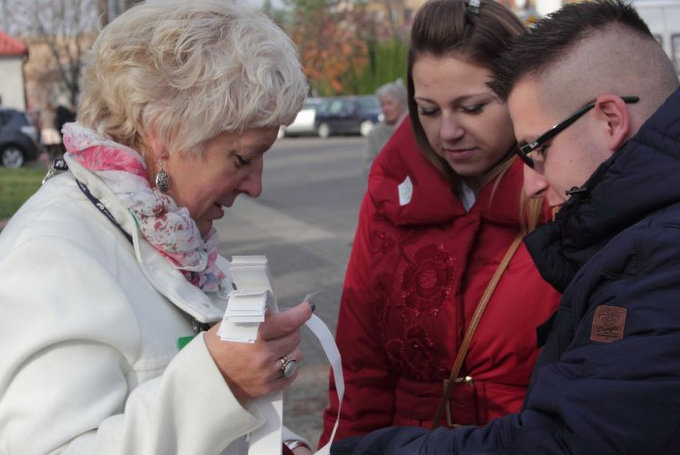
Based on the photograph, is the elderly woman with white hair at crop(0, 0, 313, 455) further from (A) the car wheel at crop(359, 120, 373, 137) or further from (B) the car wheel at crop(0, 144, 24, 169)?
(A) the car wheel at crop(359, 120, 373, 137)

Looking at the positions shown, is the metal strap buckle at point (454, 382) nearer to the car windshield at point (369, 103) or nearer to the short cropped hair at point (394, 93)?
the short cropped hair at point (394, 93)

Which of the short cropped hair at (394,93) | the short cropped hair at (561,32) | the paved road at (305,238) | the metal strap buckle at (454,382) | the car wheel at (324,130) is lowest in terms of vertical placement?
the car wheel at (324,130)

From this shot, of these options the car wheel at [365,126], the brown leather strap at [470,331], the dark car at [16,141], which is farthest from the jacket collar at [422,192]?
the car wheel at [365,126]

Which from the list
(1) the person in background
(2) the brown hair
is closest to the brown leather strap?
(2) the brown hair

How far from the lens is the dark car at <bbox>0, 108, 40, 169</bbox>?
1073 inches

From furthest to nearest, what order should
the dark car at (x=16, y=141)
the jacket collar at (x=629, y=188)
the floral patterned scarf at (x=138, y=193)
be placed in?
the dark car at (x=16, y=141), the floral patterned scarf at (x=138, y=193), the jacket collar at (x=629, y=188)

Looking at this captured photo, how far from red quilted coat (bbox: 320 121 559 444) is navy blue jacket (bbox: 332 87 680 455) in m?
0.68

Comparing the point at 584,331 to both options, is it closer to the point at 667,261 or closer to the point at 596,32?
the point at 667,261

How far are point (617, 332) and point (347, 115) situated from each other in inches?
1285

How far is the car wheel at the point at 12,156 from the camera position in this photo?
90.4 feet

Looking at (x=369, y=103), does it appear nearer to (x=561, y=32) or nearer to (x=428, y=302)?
(x=428, y=302)

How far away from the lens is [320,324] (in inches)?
79.7

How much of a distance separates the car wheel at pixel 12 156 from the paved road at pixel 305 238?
890 centimetres

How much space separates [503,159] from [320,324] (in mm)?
940
